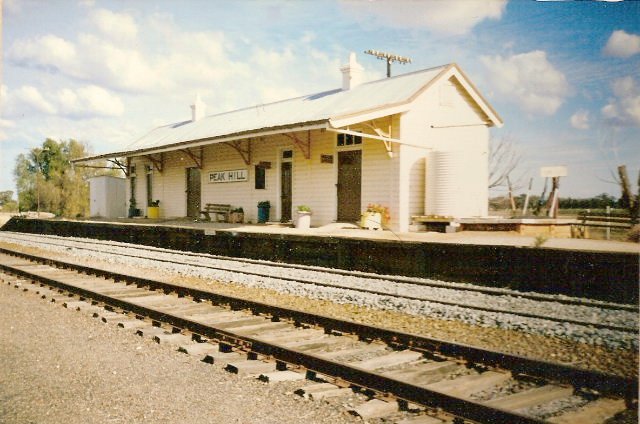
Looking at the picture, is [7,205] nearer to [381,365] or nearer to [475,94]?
[475,94]

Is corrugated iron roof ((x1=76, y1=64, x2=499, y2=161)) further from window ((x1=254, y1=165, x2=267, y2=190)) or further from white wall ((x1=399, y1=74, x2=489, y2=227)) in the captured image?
window ((x1=254, y1=165, x2=267, y2=190))

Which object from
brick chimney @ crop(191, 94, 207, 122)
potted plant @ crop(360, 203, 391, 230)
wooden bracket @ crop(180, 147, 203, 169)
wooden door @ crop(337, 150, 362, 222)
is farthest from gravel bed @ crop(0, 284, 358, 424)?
brick chimney @ crop(191, 94, 207, 122)

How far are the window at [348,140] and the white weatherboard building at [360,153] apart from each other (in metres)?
0.03

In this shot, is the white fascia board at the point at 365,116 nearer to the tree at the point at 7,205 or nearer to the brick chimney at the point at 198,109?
the brick chimney at the point at 198,109

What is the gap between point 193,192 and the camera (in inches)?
782

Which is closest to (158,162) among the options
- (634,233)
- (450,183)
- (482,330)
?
(450,183)

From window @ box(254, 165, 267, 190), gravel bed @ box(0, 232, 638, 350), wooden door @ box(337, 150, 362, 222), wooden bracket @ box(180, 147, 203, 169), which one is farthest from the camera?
wooden bracket @ box(180, 147, 203, 169)

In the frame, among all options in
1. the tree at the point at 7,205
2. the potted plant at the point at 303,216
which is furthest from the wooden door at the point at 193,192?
the tree at the point at 7,205

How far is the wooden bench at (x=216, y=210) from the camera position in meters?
17.1

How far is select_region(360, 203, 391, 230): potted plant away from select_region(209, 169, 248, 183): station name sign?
5.70 metres

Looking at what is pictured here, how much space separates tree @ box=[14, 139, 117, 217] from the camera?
46.9 meters

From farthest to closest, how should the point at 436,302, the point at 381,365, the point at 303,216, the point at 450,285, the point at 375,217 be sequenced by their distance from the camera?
the point at 303,216 < the point at 375,217 < the point at 450,285 < the point at 436,302 < the point at 381,365

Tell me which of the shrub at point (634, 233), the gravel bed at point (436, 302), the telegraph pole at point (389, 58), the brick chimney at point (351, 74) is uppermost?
the telegraph pole at point (389, 58)

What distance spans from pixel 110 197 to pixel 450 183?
1871cm
